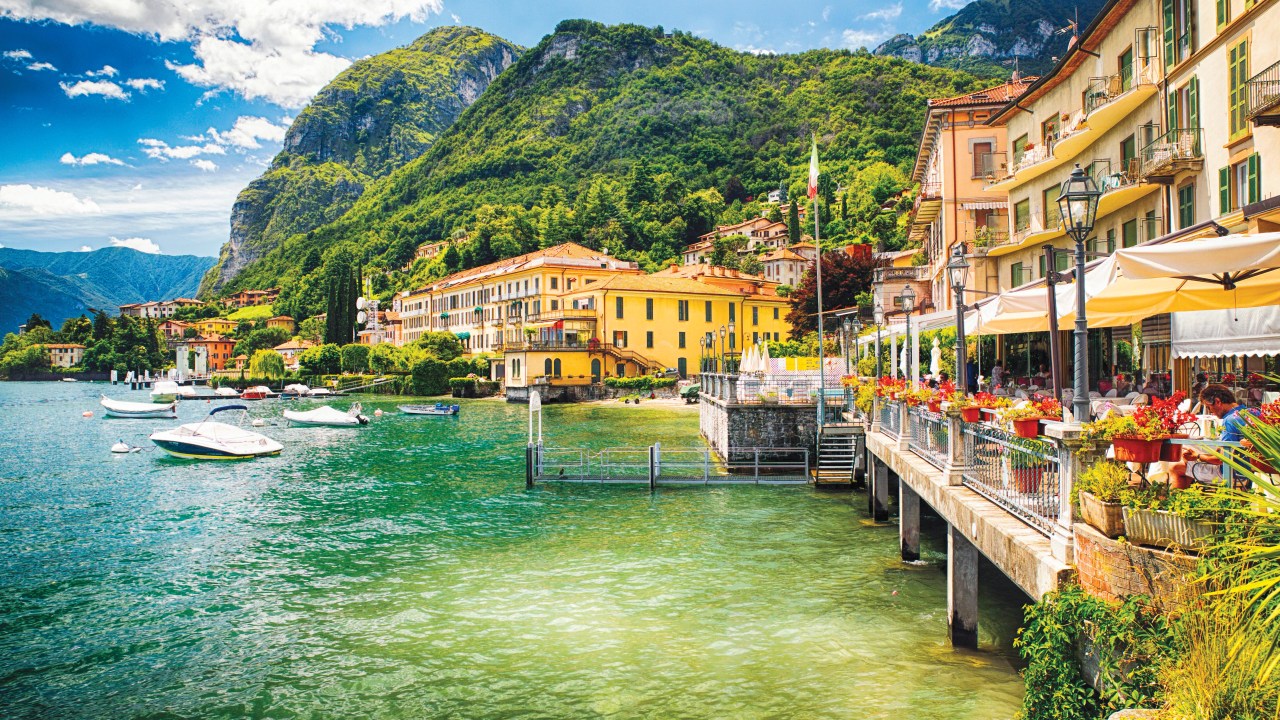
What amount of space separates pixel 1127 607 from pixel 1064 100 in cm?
2639

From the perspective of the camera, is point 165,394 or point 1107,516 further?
point 165,394

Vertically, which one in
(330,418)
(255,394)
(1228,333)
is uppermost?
(1228,333)

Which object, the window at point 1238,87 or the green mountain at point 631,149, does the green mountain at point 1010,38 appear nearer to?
the green mountain at point 631,149

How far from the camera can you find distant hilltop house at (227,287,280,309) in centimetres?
→ 17988

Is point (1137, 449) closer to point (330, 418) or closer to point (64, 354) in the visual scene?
point (330, 418)

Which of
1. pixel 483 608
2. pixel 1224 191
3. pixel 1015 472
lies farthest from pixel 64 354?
pixel 1015 472

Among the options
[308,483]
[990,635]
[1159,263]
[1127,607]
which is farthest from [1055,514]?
[308,483]

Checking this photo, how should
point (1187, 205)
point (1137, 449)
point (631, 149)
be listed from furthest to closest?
point (631, 149) < point (1187, 205) < point (1137, 449)

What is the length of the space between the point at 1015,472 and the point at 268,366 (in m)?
109

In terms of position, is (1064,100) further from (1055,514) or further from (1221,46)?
(1055,514)

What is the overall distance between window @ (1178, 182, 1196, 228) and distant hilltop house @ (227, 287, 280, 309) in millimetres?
184676

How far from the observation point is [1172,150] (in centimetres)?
1906

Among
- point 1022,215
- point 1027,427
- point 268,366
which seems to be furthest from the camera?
point 268,366

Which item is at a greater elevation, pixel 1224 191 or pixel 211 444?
pixel 1224 191
